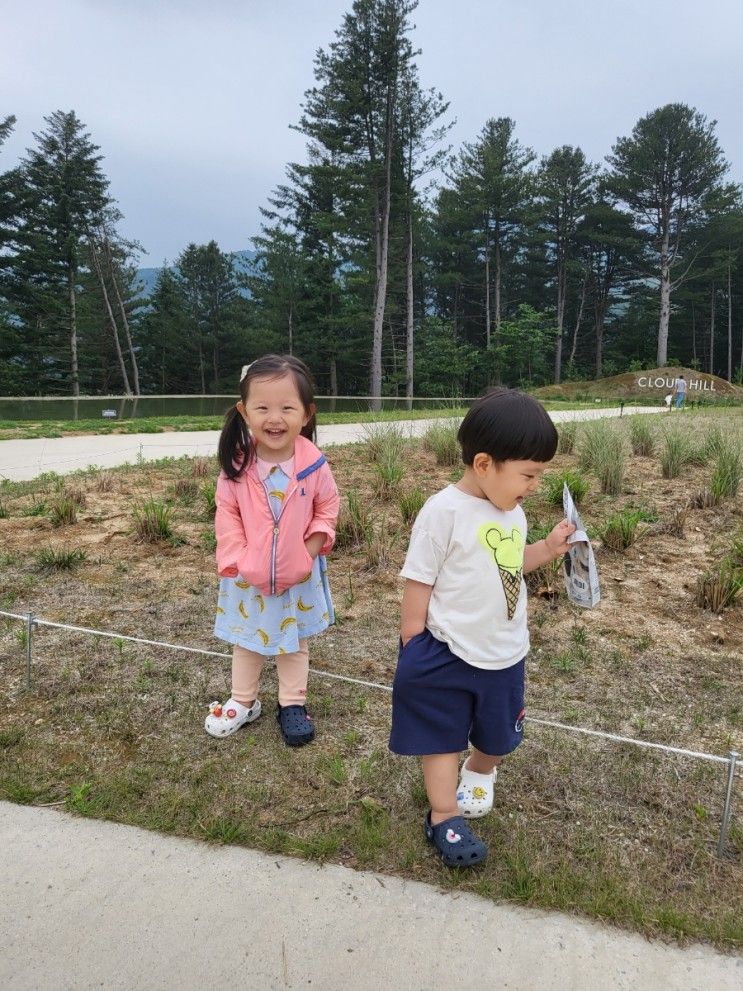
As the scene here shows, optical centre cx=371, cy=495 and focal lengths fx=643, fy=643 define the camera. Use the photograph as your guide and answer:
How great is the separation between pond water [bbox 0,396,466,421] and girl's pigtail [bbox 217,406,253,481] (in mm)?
10315

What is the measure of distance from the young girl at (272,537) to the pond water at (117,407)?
10.3 m

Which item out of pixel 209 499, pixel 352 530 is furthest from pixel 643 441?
pixel 209 499

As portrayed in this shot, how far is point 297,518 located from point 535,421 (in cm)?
91

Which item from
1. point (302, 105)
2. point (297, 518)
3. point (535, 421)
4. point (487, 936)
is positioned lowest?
point (487, 936)

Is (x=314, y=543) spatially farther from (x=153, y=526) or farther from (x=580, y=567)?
(x=153, y=526)

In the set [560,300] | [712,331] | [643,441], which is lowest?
[643,441]

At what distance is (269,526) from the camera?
2137 millimetres

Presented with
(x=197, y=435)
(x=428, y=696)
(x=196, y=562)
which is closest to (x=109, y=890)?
(x=428, y=696)

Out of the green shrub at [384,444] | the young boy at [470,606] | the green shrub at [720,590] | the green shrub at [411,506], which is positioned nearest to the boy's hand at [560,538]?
the young boy at [470,606]

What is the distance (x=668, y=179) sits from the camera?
32938mm

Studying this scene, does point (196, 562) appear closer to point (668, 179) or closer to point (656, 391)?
point (656, 391)

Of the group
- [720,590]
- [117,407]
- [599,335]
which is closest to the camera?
[720,590]

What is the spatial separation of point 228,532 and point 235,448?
292 mm

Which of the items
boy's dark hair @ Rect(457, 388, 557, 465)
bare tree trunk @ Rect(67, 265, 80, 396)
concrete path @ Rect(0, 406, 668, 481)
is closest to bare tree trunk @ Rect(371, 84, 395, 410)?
concrete path @ Rect(0, 406, 668, 481)
